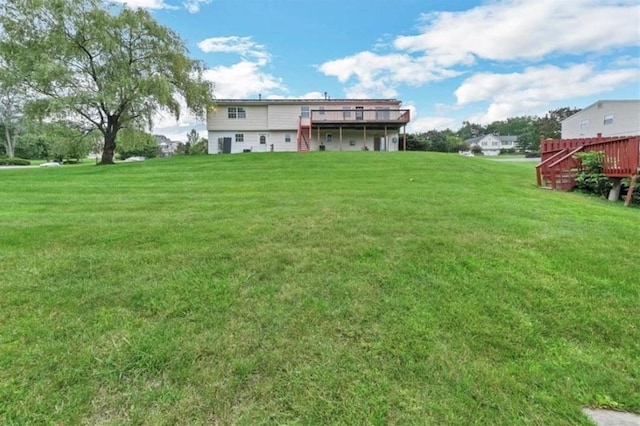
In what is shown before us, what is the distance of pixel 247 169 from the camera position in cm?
1284

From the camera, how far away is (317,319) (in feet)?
8.75

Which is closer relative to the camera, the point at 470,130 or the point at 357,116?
the point at 357,116

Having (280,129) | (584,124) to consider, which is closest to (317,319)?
(280,129)

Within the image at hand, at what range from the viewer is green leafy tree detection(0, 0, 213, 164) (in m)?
16.1

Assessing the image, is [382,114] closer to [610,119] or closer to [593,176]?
[593,176]

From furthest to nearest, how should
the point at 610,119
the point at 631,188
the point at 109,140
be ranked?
the point at 610,119 → the point at 109,140 → the point at 631,188

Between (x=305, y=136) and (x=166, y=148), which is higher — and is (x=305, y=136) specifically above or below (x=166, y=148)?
below

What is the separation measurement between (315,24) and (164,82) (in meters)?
8.30

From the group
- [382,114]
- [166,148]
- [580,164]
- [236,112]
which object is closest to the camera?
[580,164]

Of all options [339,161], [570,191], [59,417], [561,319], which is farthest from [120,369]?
[339,161]

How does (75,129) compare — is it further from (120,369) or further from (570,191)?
(570,191)

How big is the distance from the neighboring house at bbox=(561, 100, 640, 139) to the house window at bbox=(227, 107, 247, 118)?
29039mm

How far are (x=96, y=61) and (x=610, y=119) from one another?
3700 centimetres

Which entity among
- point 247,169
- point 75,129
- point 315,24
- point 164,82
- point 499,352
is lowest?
point 499,352
